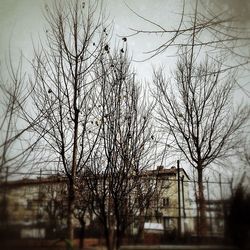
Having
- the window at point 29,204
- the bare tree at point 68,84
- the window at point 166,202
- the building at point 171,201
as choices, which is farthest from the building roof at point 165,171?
the window at point 29,204

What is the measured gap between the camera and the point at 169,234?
235 centimetres

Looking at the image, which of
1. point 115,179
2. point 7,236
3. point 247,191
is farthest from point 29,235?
point 247,191

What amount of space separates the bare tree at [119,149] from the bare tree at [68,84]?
0.08m

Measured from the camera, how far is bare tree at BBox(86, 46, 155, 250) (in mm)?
2404

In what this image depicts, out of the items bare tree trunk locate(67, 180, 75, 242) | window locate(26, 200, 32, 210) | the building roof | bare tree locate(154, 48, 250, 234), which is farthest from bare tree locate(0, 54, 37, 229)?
bare tree locate(154, 48, 250, 234)

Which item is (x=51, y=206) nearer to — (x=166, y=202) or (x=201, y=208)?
(x=166, y=202)

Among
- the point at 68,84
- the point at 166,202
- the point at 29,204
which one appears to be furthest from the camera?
the point at 68,84

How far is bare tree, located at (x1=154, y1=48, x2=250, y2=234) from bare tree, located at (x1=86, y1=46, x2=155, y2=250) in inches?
6.5

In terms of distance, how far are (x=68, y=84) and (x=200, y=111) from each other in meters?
0.93

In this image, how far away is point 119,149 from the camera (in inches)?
102

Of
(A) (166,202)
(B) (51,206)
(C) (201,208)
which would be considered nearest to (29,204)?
(B) (51,206)

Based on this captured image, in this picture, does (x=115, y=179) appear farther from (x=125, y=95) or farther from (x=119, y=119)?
(x=125, y=95)

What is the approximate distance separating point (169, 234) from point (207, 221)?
26cm

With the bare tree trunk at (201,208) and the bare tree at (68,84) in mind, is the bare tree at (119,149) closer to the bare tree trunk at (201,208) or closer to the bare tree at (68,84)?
the bare tree at (68,84)
